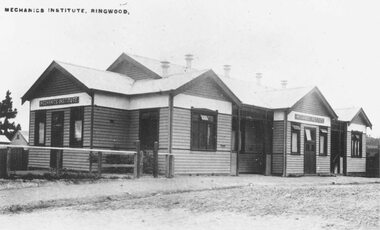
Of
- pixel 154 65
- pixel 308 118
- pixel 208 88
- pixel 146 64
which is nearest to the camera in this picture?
pixel 208 88

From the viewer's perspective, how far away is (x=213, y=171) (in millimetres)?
20703

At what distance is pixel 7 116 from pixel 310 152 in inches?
2027

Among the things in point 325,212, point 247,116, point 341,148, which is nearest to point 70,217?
point 325,212

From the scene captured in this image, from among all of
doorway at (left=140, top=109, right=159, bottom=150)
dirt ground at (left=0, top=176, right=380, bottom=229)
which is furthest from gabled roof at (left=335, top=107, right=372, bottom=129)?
dirt ground at (left=0, top=176, right=380, bottom=229)

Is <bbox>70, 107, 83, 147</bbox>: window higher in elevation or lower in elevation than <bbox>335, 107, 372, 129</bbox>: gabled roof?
lower

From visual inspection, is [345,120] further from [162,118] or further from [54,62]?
[54,62]

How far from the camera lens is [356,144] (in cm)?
3077

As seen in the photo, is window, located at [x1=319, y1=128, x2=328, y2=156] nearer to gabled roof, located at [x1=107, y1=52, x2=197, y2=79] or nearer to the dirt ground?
gabled roof, located at [x1=107, y1=52, x2=197, y2=79]

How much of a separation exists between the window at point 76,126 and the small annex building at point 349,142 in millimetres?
14952

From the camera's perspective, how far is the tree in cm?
6731

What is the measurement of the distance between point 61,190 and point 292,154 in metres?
13.9

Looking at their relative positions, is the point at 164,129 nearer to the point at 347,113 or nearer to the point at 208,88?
the point at 208,88

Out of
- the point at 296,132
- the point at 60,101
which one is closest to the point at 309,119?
the point at 296,132

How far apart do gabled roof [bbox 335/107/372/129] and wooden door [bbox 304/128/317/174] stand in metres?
4.19
